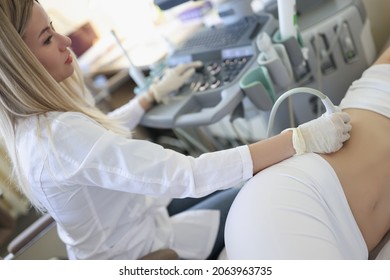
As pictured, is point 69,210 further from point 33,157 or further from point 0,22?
point 0,22

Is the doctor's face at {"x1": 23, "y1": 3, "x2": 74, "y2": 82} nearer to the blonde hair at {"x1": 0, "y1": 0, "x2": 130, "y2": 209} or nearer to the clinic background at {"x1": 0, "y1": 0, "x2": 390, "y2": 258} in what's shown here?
the blonde hair at {"x1": 0, "y1": 0, "x2": 130, "y2": 209}

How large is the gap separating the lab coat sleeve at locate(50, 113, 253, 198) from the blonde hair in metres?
0.07

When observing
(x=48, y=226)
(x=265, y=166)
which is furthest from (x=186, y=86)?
(x=48, y=226)

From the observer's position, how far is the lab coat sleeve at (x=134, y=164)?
700mm

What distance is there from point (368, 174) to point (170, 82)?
0.80 m

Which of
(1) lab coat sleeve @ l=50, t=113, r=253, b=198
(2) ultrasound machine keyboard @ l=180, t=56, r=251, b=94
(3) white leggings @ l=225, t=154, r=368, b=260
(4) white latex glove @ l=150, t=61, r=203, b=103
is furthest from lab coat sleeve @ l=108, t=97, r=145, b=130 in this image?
(3) white leggings @ l=225, t=154, r=368, b=260

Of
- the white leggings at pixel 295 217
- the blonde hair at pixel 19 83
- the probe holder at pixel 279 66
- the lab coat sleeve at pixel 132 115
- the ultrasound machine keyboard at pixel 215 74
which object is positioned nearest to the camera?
the white leggings at pixel 295 217

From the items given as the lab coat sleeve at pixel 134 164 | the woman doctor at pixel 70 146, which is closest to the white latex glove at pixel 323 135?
the woman doctor at pixel 70 146

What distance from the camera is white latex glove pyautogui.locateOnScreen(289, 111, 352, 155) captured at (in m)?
0.69

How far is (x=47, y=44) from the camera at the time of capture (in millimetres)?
763

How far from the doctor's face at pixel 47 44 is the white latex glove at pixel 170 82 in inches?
18.0

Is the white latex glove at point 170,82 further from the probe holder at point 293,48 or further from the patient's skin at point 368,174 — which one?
the patient's skin at point 368,174

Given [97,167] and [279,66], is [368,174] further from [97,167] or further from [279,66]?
[97,167]
